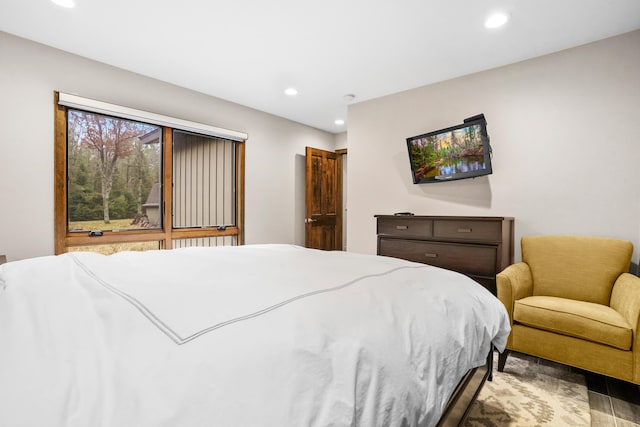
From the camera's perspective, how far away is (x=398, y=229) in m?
3.40

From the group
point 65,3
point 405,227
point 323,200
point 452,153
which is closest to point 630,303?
point 405,227

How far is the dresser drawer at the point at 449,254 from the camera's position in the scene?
109 inches

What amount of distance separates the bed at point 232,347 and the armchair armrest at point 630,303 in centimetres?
127

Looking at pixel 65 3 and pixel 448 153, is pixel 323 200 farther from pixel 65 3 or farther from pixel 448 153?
pixel 65 3

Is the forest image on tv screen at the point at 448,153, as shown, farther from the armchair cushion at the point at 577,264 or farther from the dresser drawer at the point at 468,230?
the armchair cushion at the point at 577,264

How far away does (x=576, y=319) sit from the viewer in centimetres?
201

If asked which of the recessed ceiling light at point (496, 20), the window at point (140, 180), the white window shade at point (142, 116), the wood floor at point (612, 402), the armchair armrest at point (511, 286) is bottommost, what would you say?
the wood floor at point (612, 402)

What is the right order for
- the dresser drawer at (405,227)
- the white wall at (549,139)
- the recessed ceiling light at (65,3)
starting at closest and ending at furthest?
the recessed ceiling light at (65,3) → the white wall at (549,139) → the dresser drawer at (405,227)

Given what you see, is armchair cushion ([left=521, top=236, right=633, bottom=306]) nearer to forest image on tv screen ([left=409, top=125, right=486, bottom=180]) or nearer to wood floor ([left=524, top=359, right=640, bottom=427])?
wood floor ([left=524, top=359, right=640, bottom=427])

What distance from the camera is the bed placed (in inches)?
21.0

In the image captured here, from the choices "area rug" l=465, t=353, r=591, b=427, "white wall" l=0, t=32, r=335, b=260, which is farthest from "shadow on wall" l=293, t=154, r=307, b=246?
"area rug" l=465, t=353, r=591, b=427

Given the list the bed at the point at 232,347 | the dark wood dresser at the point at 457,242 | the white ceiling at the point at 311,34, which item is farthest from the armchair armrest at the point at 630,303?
the white ceiling at the point at 311,34

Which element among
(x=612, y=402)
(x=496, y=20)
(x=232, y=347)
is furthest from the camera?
(x=496, y=20)

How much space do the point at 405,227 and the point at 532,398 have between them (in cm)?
178
